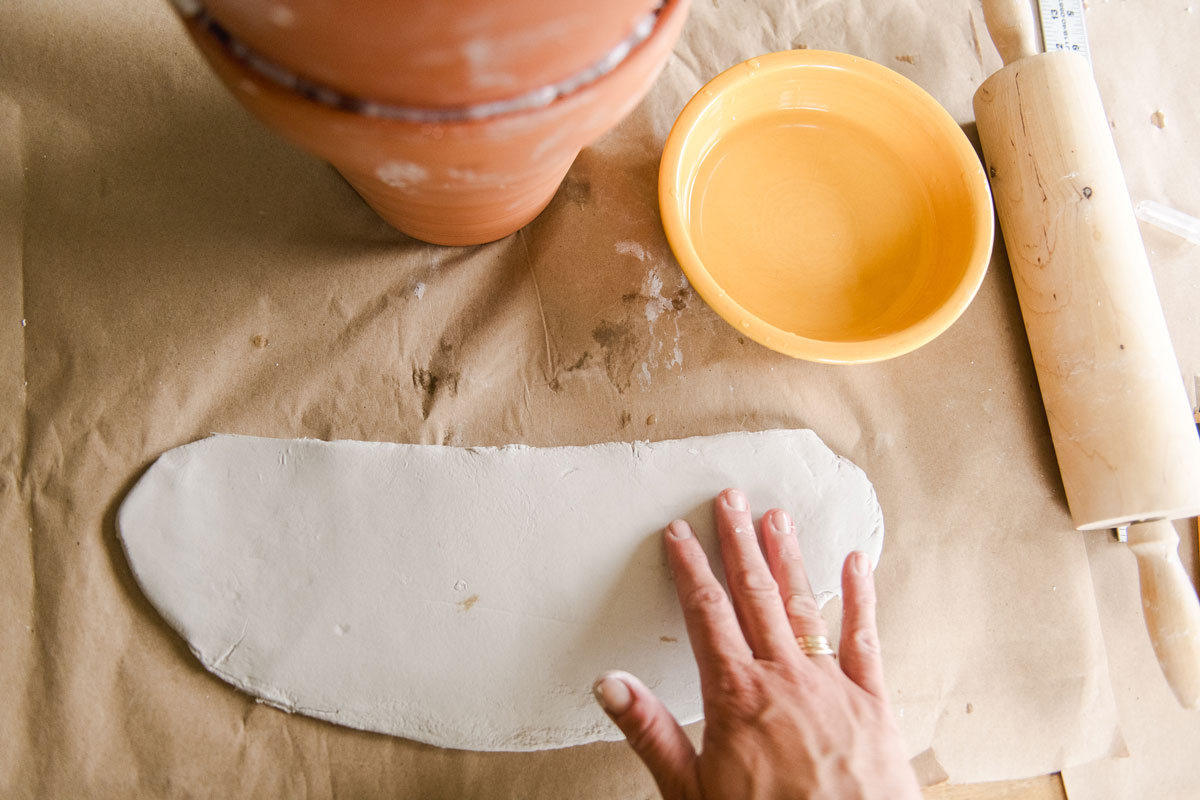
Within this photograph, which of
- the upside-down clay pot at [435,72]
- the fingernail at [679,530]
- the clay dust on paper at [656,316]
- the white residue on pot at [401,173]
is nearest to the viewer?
the upside-down clay pot at [435,72]

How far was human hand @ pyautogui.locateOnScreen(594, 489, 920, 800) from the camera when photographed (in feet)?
2.76

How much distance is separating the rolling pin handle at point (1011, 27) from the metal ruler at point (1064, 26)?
0.14 m

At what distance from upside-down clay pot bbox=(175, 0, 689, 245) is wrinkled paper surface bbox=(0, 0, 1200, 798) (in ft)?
1.38

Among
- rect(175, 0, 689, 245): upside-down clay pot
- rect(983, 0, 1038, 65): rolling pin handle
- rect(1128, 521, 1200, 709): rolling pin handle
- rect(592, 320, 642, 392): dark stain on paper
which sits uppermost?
rect(175, 0, 689, 245): upside-down clay pot

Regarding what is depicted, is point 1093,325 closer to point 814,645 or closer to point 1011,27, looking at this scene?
point 1011,27

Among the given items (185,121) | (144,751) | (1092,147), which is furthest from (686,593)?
(185,121)

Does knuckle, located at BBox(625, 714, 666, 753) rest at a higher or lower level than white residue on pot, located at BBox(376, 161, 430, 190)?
lower

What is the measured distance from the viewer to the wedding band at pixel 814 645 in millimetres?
917

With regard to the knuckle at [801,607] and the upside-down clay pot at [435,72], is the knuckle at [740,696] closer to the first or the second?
the knuckle at [801,607]

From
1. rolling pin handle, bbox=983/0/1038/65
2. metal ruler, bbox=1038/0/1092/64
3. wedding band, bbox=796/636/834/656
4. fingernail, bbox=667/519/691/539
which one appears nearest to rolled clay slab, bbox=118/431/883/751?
fingernail, bbox=667/519/691/539

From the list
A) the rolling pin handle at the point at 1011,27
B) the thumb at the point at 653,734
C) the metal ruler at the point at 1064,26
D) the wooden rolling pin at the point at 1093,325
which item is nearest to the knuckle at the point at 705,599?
the thumb at the point at 653,734

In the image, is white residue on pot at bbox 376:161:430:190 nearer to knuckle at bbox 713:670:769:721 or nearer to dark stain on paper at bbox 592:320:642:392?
dark stain on paper at bbox 592:320:642:392

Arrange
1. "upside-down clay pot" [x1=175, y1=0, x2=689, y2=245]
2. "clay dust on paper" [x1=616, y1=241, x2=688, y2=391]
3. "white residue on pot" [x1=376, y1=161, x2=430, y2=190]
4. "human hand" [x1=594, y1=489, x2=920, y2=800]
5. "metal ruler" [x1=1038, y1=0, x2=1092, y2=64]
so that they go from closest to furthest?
"upside-down clay pot" [x1=175, y1=0, x2=689, y2=245] < "white residue on pot" [x1=376, y1=161, x2=430, y2=190] < "human hand" [x1=594, y1=489, x2=920, y2=800] < "clay dust on paper" [x1=616, y1=241, x2=688, y2=391] < "metal ruler" [x1=1038, y1=0, x2=1092, y2=64]

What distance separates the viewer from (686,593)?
3.03 feet
